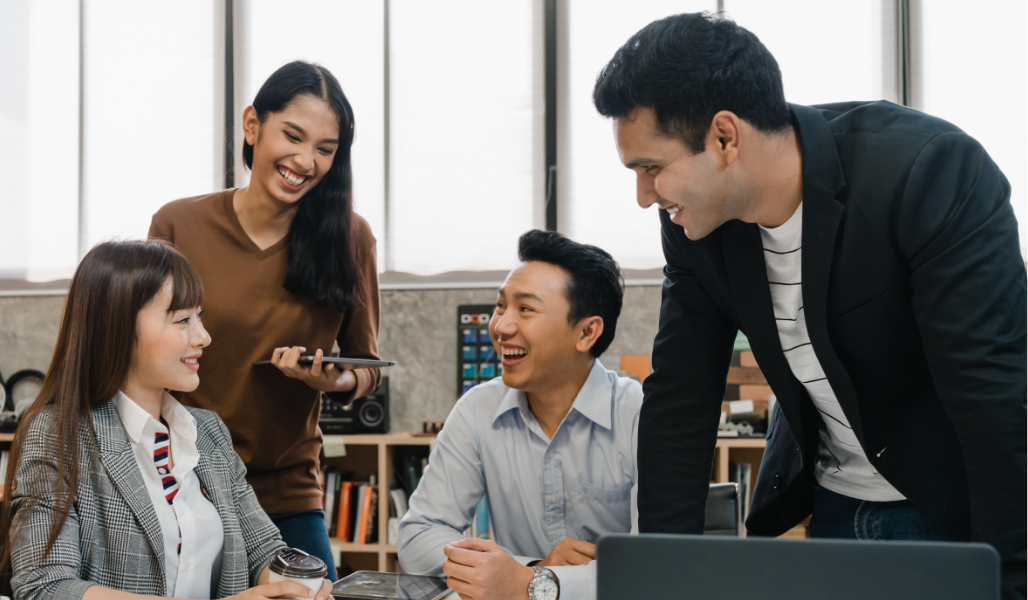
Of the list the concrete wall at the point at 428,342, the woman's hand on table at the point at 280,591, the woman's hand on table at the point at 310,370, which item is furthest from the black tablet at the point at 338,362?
the concrete wall at the point at 428,342

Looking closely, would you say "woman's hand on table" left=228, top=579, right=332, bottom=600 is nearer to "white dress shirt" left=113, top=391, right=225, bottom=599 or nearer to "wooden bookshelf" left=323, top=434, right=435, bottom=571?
"white dress shirt" left=113, top=391, right=225, bottom=599

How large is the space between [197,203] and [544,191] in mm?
2219

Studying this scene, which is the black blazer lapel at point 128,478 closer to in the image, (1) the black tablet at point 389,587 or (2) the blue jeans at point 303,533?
(1) the black tablet at point 389,587

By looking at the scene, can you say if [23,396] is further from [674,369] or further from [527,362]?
[674,369]

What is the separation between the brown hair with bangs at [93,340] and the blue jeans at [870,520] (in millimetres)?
1227

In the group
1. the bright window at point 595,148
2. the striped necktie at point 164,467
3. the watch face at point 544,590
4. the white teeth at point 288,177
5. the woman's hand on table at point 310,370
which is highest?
the bright window at point 595,148

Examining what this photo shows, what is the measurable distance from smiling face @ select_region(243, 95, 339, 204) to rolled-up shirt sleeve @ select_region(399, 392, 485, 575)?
635 mm

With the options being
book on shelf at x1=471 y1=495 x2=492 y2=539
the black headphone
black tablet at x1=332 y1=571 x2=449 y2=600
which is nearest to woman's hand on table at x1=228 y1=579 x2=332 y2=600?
black tablet at x1=332 y1=571 x2=449 y2=600

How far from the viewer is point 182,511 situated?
51.8 inches

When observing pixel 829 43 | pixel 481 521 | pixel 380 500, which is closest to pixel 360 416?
pixel 380 500

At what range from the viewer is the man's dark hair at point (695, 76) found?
1014 mm

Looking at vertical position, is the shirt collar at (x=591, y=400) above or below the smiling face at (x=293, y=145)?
below

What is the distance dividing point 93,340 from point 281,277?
465mm

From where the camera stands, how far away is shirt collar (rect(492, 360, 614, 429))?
1688 millimetres
